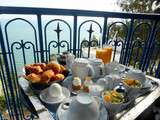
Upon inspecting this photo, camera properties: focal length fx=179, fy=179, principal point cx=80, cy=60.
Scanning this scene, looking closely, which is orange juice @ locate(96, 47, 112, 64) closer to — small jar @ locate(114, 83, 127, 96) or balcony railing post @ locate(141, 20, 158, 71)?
small jar @ locate(114, 83, 127, 96)

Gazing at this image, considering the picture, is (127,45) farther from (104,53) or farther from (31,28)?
(31,28)

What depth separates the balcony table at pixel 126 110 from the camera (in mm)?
970

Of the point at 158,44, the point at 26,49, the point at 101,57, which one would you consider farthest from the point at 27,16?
the point at 158,44

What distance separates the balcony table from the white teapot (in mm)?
329

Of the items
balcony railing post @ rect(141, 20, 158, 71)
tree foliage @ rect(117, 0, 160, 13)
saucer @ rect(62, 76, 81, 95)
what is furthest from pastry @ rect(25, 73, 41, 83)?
tree foliage @ rect(117, 0, 160, 13)

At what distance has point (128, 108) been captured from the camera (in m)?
1.09

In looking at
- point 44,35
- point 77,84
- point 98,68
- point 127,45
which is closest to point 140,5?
point 127,45

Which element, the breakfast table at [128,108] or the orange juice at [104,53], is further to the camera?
the orange juice at [104,53]

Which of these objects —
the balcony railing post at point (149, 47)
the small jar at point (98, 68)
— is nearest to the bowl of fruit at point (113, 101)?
the small jar at point (98, 68)

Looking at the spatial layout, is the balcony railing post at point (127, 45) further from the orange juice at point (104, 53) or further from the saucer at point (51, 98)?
the saucer at point (51, 98)

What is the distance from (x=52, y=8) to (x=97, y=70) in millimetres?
655

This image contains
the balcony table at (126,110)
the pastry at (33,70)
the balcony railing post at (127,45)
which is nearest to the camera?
the balcony table at (126,110)

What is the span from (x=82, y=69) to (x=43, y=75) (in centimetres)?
27

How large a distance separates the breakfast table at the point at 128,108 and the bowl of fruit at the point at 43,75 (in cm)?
7
